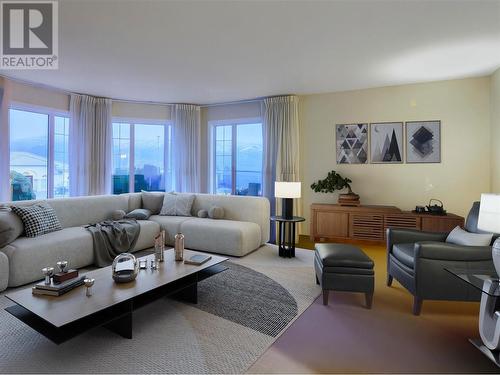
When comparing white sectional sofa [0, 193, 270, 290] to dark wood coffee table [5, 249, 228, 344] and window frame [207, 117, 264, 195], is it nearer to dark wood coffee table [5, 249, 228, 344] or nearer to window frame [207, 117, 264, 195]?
dark wood coffee table [5, 249, 228, 344]

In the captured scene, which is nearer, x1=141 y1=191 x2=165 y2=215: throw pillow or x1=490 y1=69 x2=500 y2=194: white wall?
x1=490 y1=69 x2=500 y2=194: white wall

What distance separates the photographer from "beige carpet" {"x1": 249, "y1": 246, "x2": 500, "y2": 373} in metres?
1.71

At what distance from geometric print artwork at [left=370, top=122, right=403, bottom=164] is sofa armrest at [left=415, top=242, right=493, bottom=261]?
107 inches

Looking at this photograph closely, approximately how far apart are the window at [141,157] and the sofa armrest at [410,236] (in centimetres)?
465

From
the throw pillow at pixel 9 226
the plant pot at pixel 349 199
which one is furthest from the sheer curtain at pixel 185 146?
the throw pillow at pixel 9 226

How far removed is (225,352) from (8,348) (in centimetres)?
143

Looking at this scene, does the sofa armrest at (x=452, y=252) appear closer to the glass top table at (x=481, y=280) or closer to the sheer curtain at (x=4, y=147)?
the glass top table at (x=481, y=280)

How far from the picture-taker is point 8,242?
9.32ft

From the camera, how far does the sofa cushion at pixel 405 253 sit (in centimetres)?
242

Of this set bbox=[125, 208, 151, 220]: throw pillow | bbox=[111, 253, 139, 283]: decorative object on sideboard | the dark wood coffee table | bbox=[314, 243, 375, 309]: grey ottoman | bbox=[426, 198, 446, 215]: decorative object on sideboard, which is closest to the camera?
the dark wood coffee table

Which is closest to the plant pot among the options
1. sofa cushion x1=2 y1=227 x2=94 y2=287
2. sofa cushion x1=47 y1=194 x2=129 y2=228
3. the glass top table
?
the glass top table

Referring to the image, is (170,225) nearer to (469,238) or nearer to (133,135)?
(133,135)

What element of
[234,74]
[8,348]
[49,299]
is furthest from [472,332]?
[234,74]

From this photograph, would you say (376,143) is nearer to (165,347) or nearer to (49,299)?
(165,347)
